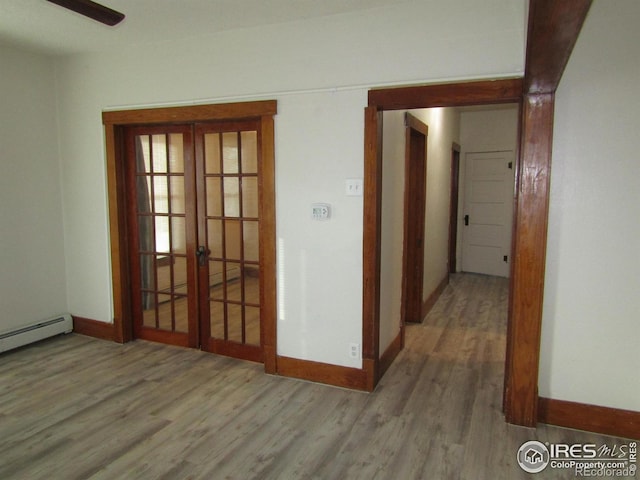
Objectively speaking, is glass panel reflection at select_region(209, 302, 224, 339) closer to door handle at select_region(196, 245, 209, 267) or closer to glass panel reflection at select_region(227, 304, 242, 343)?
glass panel reflection at select_region(227, 304, 242, 343)

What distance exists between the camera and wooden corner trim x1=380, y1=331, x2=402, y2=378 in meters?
3.56

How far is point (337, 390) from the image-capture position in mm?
3301

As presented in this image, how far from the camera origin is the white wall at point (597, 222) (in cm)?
251

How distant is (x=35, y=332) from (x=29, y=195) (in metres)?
1.31

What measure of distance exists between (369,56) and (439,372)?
2.53 metres

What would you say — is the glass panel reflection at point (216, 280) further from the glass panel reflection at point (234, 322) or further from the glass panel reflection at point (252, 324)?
the glass panel reflection at point (252, 324)

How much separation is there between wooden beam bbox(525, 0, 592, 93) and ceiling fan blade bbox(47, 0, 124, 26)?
2310 mm

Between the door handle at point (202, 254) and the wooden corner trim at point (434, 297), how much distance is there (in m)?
2.58

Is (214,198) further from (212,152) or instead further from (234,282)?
(234,282)

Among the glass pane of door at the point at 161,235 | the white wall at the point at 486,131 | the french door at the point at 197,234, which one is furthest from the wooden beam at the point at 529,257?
the white wall at the point at 486,131

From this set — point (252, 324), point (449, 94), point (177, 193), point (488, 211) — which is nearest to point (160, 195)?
point (177, 193)

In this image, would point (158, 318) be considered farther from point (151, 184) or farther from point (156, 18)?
point (156, 18)

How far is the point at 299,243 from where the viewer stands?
339cm

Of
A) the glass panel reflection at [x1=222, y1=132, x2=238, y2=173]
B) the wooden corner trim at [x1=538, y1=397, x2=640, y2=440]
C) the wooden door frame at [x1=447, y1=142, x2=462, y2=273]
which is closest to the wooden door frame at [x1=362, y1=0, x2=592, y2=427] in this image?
the wooden corner trim at [x1=538, y1=397, x2=640, y2=440]
